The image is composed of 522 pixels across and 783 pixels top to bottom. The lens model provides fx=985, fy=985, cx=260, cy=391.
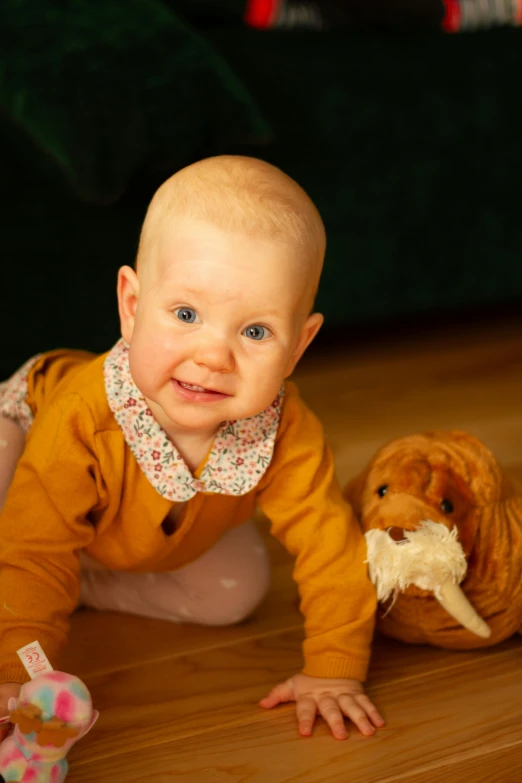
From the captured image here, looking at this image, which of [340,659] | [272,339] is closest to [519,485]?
[340,659]

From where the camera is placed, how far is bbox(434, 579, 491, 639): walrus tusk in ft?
3.17

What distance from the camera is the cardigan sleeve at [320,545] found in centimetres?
98

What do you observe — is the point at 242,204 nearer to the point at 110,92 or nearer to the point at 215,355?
the point at 215,355

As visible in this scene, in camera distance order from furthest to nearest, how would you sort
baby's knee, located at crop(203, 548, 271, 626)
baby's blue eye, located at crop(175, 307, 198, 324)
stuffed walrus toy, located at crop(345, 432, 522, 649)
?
baby's knee, located at crop(203, 548, 271, 626), stuffed walrus toy, located at crop(345, 432, 522, 649), baby's blue eye, located at crop(175, 307, 198, 324)

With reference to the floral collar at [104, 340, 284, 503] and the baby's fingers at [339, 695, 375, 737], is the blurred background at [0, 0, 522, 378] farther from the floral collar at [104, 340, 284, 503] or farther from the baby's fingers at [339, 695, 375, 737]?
the baby's fingers at [339, 695, 375, 737]

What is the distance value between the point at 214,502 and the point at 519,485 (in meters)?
0.37

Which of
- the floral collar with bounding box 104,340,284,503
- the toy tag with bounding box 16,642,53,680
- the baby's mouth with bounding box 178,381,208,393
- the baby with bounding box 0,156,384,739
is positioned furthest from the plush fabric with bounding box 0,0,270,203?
the toy tag with bounding box 16,642,53,680

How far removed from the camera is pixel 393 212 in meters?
1.83

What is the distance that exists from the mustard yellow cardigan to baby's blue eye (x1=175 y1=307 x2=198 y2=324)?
0.48ft

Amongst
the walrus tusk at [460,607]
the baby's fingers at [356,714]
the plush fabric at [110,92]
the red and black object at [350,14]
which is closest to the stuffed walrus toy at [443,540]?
the walrus tusk at [460,607]

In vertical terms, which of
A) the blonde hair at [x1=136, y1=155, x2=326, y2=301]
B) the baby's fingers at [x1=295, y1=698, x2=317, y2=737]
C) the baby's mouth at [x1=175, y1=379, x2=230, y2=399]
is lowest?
the baby's fingers at [x1=295, y1=698, x2=317, y2=737]

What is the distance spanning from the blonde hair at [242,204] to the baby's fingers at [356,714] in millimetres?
407

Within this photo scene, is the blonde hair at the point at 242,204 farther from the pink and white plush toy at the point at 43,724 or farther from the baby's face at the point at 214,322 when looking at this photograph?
the pink and white plush toy at the point at 43,724

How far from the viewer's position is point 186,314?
2.83 feet
